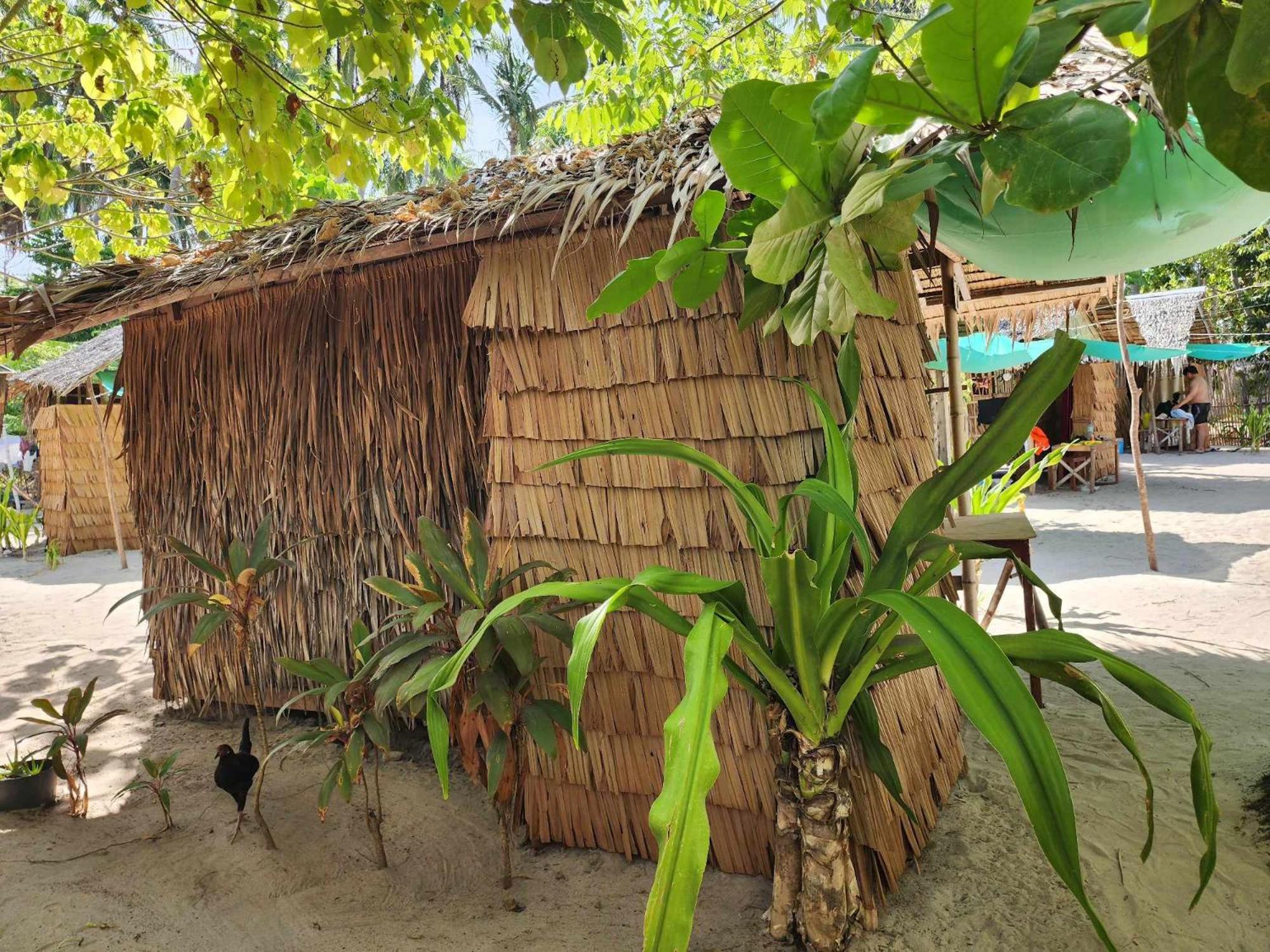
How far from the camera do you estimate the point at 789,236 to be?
3.86ft

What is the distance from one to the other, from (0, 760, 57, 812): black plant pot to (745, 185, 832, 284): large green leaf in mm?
3173

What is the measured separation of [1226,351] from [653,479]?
46.7ft

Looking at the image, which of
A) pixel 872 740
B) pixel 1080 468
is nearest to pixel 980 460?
pixel 872 740

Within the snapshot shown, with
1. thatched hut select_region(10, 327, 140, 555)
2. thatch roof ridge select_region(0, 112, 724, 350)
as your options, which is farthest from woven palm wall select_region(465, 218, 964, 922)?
thatched hut select_region(10, 327, 140, 555)

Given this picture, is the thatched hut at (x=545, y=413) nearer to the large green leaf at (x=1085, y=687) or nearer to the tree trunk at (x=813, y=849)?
the tree trunk at (x=813, y=849)

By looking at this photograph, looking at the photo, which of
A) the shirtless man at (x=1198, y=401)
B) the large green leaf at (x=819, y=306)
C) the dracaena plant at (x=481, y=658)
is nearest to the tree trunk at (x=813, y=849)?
the dracaena plant at (x=481, y=658)

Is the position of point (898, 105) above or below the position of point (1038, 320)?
below

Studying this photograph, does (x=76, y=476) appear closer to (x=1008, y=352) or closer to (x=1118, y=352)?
(x=1008, y=352)

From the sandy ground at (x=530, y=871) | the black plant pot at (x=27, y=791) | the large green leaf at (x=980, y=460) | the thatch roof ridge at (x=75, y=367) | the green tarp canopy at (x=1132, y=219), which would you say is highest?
the thatch roof ridge at (x=75, y=367)

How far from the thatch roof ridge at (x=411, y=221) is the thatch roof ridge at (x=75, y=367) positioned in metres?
5.27

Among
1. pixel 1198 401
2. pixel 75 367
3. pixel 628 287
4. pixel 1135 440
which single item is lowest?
pixel 1135 440

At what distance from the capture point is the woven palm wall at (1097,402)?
34.2ft

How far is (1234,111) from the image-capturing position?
55cm

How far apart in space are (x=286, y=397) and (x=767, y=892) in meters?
2.71
